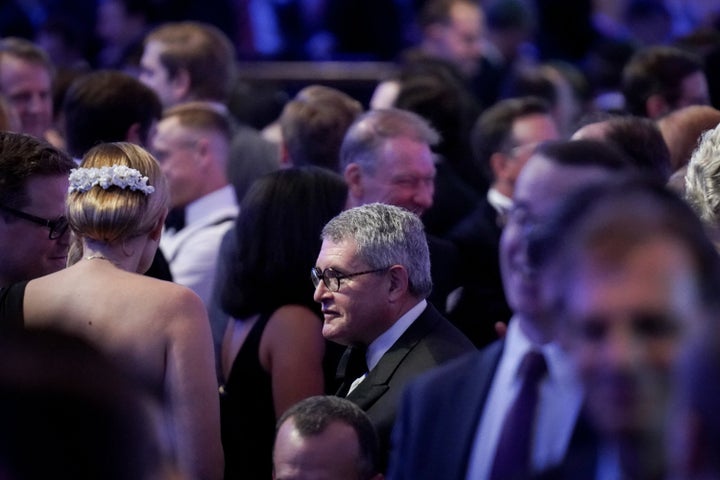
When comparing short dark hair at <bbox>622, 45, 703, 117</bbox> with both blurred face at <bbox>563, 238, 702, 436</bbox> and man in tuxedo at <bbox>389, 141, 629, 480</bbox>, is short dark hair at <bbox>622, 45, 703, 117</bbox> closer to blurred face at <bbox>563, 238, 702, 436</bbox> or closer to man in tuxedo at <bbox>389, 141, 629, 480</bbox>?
man in tuxedo at <bbox>389, 141, 629, 480</bbox>

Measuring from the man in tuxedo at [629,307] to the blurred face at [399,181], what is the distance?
3309 mm

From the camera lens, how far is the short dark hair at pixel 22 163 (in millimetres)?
4055

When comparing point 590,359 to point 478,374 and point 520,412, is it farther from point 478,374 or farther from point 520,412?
point 478,374

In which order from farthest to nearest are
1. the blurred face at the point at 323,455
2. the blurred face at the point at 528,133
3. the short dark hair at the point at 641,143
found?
the blurred face at the point at 528,133 < the short dark hair at the point at 641,143 < the blurred face at the point at 323,455

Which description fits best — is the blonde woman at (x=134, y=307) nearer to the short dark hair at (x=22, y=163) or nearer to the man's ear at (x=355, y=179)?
the short dark hair at (x=22, y=163)

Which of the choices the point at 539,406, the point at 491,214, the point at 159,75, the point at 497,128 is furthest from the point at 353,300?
the point at 159,75

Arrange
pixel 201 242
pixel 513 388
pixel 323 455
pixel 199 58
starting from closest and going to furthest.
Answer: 1. pixel 513 388
2. pixel 323 455
3. pixel 201 242
4. pixel 199 58

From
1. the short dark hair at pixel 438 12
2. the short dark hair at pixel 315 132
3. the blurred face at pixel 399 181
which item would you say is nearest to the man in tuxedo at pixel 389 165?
the blurred face at pixel 399 181

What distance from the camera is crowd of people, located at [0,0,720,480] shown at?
190cm

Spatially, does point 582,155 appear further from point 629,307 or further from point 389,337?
point 389,337

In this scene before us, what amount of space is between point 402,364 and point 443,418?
126 cm

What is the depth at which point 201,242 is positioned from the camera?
18.3ft

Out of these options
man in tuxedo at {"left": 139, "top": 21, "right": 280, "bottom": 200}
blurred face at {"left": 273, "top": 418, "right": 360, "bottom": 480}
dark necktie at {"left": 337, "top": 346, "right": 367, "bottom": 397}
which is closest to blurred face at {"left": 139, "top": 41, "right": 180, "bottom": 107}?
man in tuxedo at {"left": 139, "top": 21, "right": 280, "bottom": 200}

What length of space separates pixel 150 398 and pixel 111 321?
160 centimetres
